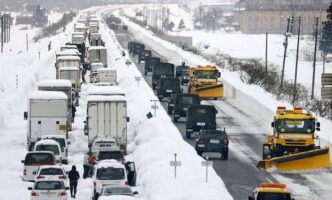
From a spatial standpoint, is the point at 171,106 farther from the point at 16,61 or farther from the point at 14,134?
the point at 16,61

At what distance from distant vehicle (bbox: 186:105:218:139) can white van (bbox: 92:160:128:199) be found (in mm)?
16945

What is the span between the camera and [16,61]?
121312 millimetres

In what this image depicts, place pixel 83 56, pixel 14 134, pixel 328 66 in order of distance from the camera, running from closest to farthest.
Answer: pixel 14 134 < pixel 83 56 < pixel 328 66

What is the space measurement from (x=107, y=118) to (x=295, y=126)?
953cm

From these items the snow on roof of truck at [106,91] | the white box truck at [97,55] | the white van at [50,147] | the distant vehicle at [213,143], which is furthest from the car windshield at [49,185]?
the white box truck at [97,55]

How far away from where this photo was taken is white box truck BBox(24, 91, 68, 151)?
43.4m

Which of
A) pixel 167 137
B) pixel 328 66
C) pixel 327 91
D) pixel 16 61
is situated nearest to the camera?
pixel 167 137

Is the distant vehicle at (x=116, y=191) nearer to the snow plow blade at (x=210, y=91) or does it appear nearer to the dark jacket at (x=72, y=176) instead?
the dark jacket at (x=72, y=176)

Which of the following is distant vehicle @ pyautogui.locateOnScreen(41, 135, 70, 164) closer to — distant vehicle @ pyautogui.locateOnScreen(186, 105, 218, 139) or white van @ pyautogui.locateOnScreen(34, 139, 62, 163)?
white van @ pyautogui.locateOnScreen(34, 139, 62, 163)

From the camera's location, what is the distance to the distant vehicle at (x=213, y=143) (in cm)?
4066

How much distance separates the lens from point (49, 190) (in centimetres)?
2939

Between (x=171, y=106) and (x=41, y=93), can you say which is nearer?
(x=41, y=93)

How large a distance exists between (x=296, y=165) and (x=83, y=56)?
197ft

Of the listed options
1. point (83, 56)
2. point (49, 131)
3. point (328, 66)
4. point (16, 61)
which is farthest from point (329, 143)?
point (328, 66)
